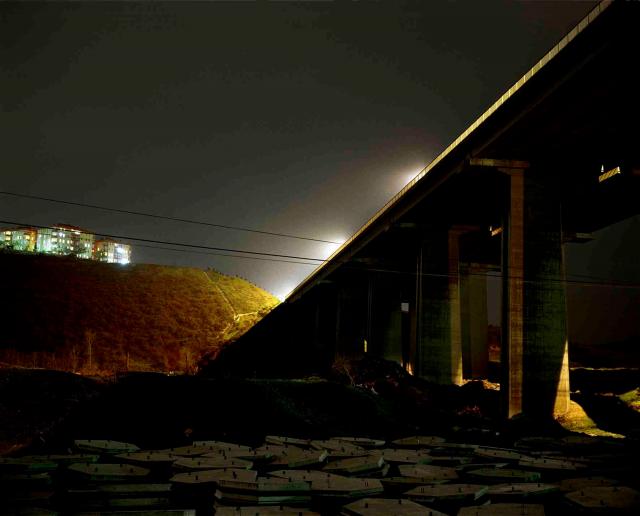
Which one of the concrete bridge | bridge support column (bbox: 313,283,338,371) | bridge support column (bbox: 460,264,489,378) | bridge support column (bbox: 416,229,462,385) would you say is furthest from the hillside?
the concrete bridge

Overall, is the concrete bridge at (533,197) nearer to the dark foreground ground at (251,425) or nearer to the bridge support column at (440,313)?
the bridge support column at (440,313)

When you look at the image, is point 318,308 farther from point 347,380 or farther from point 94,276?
point 347,380

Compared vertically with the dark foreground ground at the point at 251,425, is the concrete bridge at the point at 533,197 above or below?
above

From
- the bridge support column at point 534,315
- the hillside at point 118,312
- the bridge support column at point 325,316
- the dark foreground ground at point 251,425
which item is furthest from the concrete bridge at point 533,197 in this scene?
the hillside at point 118,312

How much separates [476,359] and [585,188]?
960 inches

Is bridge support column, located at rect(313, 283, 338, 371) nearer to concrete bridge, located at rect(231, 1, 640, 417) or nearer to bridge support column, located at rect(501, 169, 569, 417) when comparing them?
concrete bridge, located at rect(231, 1, 640, 417)

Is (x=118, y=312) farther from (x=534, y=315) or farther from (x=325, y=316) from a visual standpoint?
(x=534, y=315)

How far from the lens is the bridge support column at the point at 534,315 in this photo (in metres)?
27.1

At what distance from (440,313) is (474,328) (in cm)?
1339

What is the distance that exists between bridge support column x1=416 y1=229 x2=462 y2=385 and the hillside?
26497 mm

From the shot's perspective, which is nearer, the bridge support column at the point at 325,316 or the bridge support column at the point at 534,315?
the bridge support column at the point at 534,315

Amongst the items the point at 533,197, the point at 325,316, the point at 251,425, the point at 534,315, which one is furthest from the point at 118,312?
the point at 251,425

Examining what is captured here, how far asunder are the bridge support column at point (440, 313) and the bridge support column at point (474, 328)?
32.8 feet

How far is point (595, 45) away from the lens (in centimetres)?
2030
